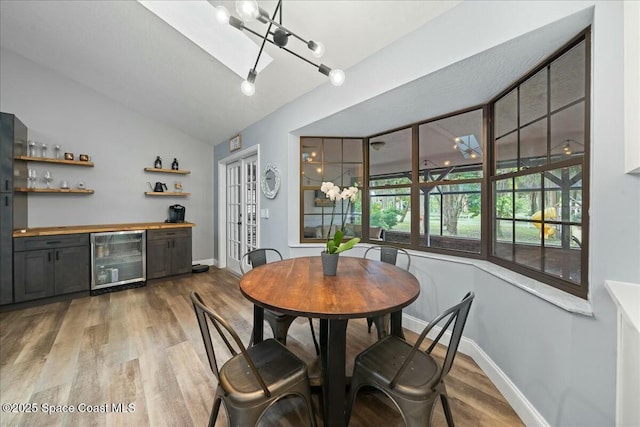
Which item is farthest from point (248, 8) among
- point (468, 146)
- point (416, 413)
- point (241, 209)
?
point (241, 209)

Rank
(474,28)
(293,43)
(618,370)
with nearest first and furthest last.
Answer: (618,370) → (474,28) → (293,43)

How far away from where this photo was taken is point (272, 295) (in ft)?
4.33

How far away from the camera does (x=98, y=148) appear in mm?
3957

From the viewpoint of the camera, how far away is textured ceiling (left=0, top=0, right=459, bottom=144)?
1879mm

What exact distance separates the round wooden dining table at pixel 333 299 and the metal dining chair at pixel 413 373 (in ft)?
0.38

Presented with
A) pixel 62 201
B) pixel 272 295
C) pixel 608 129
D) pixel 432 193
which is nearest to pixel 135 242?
pixel 62 201

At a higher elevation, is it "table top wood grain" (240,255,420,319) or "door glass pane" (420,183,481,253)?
"door glass pane" (420,183,481,253)

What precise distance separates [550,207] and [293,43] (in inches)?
96.3

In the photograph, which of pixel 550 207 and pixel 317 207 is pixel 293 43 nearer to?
pixel 317 207

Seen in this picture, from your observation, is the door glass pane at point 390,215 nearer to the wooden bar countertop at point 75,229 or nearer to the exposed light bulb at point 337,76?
the exposed light bulb at point 337,76

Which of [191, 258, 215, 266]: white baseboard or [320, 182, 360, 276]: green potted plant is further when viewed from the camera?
[191, 258, 215, 266]: white baseboard

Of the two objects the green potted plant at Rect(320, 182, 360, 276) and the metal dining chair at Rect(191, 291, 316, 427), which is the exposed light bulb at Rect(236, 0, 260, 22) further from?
the metal dining chair at Rect(191, 291, 316, 427)

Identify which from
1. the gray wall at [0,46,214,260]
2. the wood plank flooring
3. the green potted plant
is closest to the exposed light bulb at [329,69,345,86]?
the green potted plant

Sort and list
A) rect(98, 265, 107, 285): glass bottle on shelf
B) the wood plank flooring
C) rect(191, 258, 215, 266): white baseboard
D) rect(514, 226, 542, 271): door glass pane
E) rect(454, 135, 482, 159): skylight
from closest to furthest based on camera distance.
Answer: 1. the wood plank flooring
2. rect(514, 226, 542, 271): door glass pane
3. rect(454, 135, 482, 159): skylight
4. rect(98, 265, 107, 285): glass bottle on shelf
5. rect(191, 258, 215, 266): white baseboard
